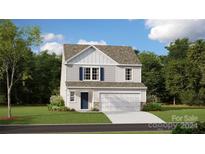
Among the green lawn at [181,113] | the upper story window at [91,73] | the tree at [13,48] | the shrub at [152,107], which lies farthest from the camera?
the upper story window at [91,73]

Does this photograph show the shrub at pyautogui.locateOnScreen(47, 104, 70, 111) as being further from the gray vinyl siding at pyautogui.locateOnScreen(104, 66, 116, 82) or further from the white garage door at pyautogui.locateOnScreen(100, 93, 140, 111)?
the gray vinyl siding at pyautogui.locateOnScreen(104, 66, 116, 82)

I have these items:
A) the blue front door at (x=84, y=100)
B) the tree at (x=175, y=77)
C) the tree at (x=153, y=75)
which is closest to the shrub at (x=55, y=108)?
the blue front door at (x=84, y=100)

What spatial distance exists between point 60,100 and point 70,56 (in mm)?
3235

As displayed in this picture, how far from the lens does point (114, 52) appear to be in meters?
26.7

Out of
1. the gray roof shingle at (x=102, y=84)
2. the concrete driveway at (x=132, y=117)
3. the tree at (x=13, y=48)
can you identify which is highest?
the tree at (x=13, y=48)

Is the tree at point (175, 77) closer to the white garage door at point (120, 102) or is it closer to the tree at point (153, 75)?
the tree at point (153, 75)

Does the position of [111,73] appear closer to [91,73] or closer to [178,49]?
[91,73]

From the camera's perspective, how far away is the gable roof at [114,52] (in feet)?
81.8

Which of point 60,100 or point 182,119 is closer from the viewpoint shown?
point 182,119

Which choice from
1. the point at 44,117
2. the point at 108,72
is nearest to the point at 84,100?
the point at 108,72

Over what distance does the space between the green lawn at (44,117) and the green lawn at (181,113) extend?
10.7 feet

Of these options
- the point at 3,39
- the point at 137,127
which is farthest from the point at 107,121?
the point at 3,39
